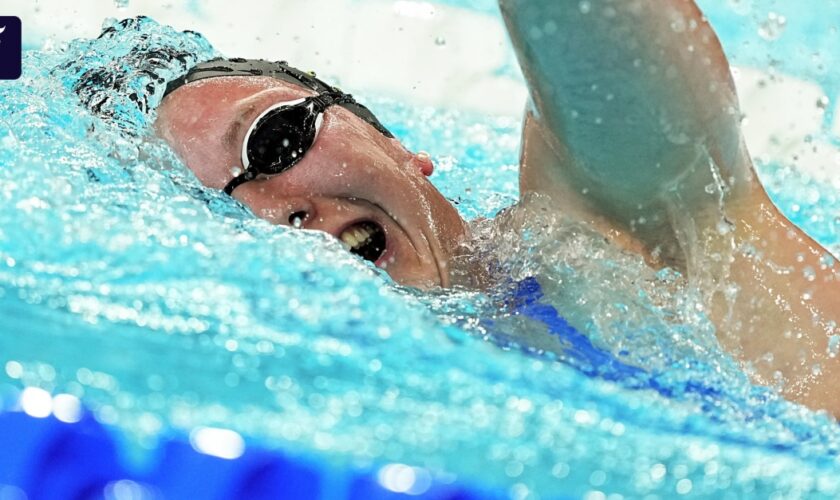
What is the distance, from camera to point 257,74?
1.56m

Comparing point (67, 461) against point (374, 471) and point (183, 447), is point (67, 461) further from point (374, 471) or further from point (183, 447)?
point (374, 471)

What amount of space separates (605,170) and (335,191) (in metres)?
0.47

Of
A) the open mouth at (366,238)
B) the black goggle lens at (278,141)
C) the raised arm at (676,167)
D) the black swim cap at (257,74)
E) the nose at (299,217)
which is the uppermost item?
the black swim cap at (257,74)

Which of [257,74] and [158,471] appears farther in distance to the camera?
[257,74]

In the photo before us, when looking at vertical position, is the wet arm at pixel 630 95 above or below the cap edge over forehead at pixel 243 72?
below

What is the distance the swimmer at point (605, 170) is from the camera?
0.93 meters

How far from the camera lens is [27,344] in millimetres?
805

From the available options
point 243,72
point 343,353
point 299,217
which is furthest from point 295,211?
point 343,353

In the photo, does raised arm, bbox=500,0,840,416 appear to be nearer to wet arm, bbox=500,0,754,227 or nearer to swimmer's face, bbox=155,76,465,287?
wet arm, bbox=500,0,754,227

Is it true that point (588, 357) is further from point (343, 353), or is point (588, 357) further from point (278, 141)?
point (278, 141)

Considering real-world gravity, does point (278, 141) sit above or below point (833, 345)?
above

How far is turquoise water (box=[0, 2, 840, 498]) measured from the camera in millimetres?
740

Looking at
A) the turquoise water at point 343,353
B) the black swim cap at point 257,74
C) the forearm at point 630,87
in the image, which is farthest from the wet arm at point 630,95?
the black swim cap at point 257,74

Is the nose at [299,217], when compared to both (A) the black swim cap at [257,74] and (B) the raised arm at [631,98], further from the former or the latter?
(B) the raised arm at [631,98]
